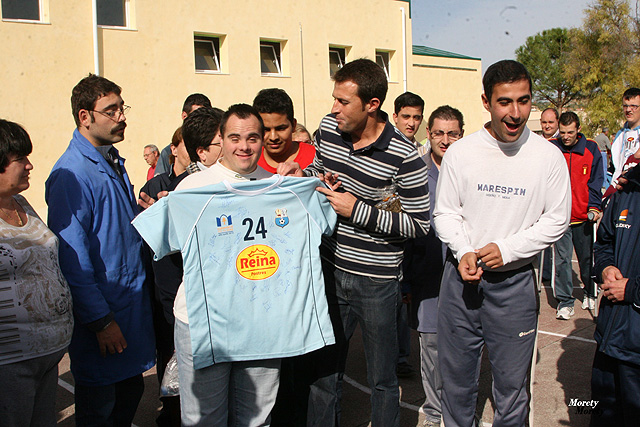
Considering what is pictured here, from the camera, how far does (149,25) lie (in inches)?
585

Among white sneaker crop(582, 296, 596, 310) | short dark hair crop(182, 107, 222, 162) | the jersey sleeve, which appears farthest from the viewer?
white sneaker crop(582, 296, 596, 310)

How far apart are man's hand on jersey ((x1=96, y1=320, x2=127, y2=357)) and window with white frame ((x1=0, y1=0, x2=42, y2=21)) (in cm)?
1273

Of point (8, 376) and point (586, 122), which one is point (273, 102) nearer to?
point (8, 376)

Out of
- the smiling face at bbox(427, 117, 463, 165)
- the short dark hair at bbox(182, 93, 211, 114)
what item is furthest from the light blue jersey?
the short dark hair at bbox(182, 93, 211, 114)

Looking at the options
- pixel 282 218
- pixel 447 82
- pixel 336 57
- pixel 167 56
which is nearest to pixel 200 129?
pixel 282 218

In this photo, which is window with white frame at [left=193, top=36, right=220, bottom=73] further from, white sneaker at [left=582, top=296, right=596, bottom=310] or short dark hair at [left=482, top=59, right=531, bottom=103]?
short dark hair at [left=482, top=59, right=531, bottom=103]

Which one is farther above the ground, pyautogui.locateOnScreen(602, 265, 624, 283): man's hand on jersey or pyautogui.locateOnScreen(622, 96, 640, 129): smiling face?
pyautogui.locateOnScreen(622, 96, 640, 129): smiling face

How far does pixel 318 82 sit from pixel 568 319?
515 inches

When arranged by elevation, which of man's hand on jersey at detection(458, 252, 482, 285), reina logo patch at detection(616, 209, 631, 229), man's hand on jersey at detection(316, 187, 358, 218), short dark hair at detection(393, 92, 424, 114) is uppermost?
short dark hair at detection(393, 92, 424, 114)

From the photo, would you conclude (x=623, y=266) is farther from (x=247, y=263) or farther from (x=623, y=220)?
(x=247, y=263)

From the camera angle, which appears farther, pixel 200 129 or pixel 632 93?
pixel 632 93

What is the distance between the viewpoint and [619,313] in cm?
328

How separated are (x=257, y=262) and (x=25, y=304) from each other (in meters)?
1.14

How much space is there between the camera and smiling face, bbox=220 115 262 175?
3.05 m
